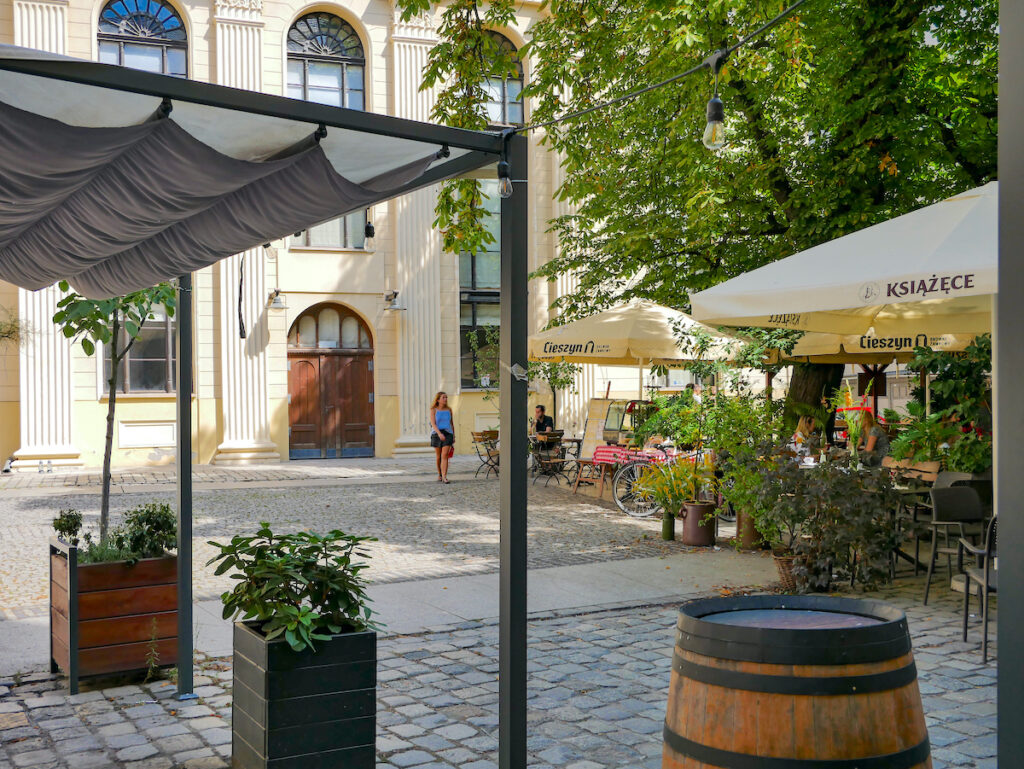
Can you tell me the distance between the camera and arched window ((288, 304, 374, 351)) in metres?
23.2

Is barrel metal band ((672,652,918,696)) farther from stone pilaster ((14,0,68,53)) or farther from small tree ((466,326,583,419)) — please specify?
stone pilaster ((14,0,68,53))

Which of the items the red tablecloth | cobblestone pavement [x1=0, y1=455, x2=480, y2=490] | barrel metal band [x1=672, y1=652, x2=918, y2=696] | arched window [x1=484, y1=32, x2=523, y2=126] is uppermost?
arched window [x1=484, y1=32, x2=523, y2=126]

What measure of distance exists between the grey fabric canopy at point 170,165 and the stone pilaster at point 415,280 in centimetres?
1822

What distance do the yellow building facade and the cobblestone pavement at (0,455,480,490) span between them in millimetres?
723

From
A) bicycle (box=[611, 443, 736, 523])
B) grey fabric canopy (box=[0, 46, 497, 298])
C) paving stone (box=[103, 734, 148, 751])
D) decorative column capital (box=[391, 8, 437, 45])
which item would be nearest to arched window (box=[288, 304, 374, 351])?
decorative column capital (box=[391, 8, 437, 45])

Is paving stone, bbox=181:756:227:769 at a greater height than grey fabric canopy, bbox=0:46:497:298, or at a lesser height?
lesser

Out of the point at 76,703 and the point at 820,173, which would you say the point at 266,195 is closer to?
the point at 76,703

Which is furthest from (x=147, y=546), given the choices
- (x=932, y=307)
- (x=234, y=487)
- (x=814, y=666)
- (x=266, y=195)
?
(x=234, y=487)

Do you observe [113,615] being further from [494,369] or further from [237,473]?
[494,369]

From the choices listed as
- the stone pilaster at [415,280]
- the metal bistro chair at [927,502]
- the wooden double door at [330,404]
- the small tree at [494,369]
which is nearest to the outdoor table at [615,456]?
the metal bistro chair at [927,502]

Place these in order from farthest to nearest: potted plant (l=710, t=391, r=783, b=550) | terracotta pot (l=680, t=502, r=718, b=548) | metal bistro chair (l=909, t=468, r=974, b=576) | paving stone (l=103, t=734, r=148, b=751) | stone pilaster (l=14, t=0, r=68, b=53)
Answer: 1. stone pilaster (l=14, t=0, r=68, b=53)
2. terracotta pot (l=680, t=502, r=718, b=548)
3. potted plant (l=710, t=391, r=783, b=550)
4. metal bistro chair (l=909, t=468, r=974, b=576)
5. paving stone (l=103, t=734, r=148, b=751)

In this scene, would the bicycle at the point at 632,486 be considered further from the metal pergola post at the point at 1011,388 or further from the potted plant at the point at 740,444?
the metal pergola post at the point at 1011,388

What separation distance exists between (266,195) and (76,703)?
9.61 ft

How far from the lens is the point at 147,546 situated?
5.68 metres
